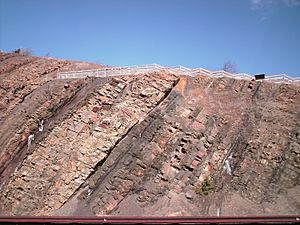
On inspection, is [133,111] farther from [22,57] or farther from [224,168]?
[22,57]

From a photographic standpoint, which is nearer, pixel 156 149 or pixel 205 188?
pixel 205 188

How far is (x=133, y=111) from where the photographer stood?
24516 millimetres

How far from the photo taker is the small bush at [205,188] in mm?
19703

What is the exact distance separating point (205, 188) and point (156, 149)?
4.35 metres

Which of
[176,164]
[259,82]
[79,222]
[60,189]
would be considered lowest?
[79,222]

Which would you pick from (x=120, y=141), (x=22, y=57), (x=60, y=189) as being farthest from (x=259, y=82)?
(x=22, y=57)

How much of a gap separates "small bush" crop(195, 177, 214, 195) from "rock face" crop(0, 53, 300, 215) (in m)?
0.06

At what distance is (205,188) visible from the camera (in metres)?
19.8

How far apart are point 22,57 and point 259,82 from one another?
2900 centimetres

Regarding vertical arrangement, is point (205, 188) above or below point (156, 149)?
below

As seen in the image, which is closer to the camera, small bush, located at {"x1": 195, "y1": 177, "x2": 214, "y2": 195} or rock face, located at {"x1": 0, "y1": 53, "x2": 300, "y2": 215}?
rock face, located at {"x1": 0, "y1": 53, "x2": 300, "y2": 215}

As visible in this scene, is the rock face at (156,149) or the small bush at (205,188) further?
the small bush at (205,188)

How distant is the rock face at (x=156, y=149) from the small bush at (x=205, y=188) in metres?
0.06

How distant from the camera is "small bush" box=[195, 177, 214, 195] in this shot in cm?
1970
